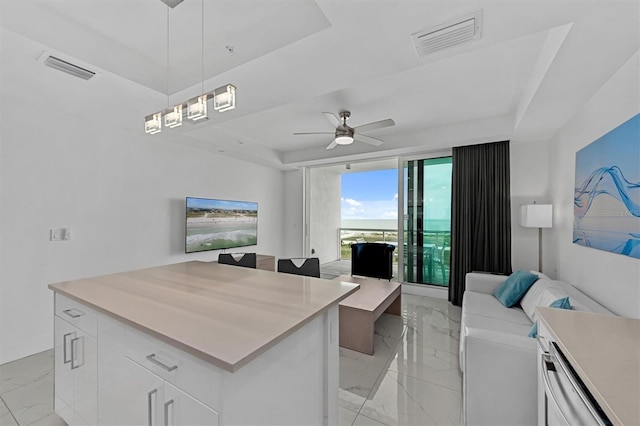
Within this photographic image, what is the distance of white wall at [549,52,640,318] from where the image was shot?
1.71 m

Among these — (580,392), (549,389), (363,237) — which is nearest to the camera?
(580,392)

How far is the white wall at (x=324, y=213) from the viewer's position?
630 centimetres

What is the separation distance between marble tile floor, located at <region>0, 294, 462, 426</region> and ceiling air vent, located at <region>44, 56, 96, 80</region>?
7.85 ft

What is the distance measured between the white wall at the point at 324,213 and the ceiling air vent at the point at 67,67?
14.0ft

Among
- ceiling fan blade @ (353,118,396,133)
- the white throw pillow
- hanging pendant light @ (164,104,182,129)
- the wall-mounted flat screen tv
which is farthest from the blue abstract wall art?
the wall-mounted flat screen tv

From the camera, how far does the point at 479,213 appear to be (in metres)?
3.90

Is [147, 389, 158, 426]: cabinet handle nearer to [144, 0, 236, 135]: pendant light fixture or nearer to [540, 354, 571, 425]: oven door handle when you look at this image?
[144, 0, 236, 135]: pendant light fixture

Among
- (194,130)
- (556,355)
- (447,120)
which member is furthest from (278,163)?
(556,355)

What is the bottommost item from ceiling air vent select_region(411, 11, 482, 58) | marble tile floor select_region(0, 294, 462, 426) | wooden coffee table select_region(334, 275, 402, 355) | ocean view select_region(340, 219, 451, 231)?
marble tile floor select_region(0, 294, 462, 426)

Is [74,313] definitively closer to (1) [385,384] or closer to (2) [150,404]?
(2) [150,404]

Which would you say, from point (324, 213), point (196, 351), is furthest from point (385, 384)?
point (324, 213)

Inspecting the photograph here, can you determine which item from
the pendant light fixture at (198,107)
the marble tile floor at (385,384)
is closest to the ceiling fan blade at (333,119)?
the pendant light fixture at (198,107)

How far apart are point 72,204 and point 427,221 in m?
4.71

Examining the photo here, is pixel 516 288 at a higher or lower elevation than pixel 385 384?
higher
